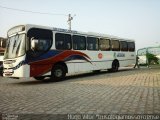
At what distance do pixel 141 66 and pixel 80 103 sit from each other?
22251 millimetres

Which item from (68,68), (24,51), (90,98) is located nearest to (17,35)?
(24,51)

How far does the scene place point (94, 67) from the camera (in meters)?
18.0

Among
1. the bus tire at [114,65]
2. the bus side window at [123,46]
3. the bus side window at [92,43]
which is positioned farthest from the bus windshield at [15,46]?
the bus side window at [123,46]

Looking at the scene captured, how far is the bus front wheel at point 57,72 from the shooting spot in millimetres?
14406

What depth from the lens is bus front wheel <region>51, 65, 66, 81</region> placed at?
14406 millimetres

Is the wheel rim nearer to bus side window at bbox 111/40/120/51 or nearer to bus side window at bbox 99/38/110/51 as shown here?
bus side window at bbox 99/38/110/51

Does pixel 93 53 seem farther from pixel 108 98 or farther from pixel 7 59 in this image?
pixel 108 98

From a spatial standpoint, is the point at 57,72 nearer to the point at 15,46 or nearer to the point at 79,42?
the point at 15,46

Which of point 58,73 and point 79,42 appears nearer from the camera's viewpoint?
point 58,73

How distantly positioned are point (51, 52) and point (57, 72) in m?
1.29

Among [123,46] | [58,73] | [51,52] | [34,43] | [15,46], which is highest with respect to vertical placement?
[123,46]

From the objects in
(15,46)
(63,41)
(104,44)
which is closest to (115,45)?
(104,44)

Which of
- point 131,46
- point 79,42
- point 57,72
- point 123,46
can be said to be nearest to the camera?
point 57,72

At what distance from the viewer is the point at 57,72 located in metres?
14.6
